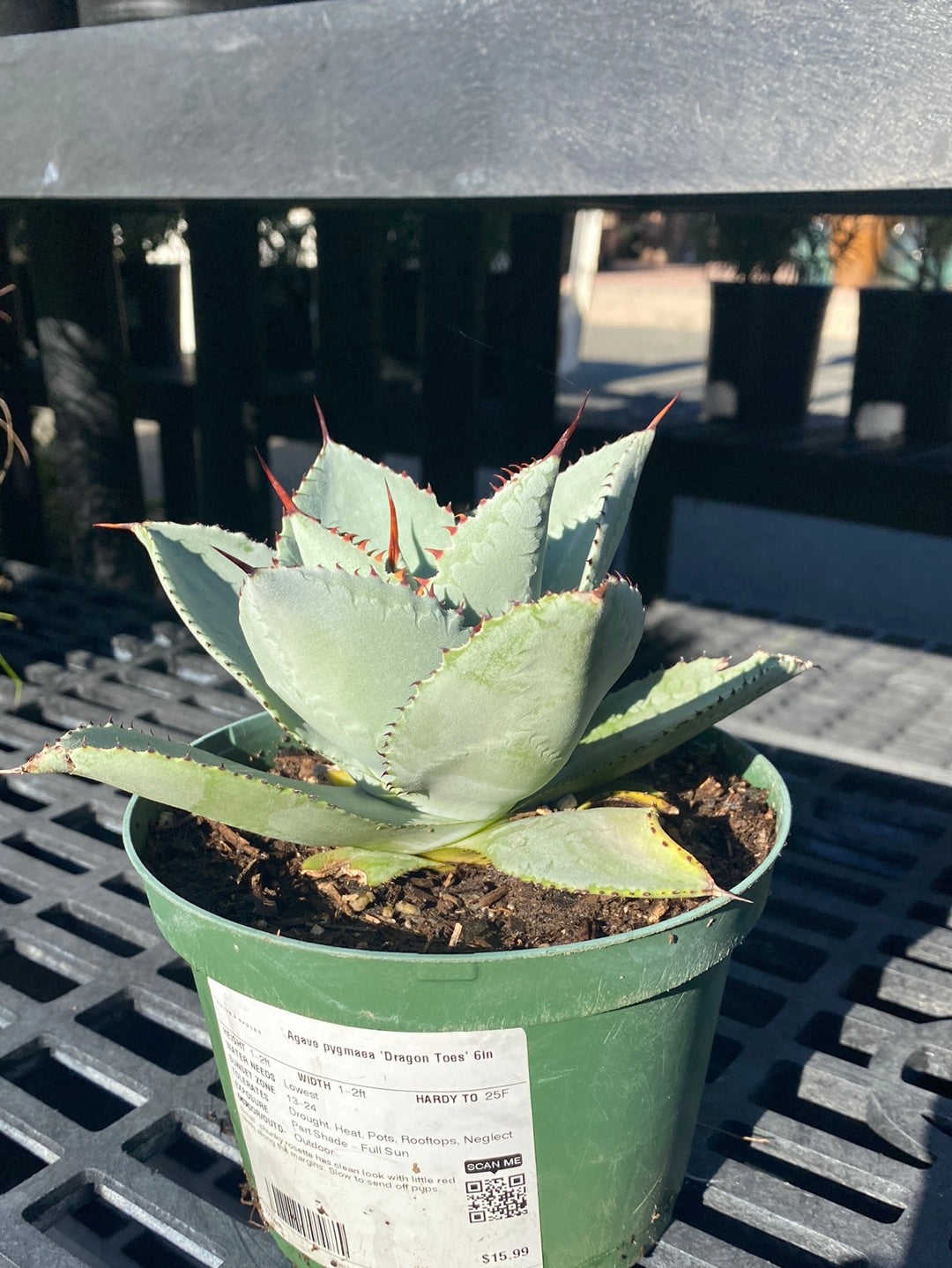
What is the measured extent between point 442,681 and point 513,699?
0.04 meters

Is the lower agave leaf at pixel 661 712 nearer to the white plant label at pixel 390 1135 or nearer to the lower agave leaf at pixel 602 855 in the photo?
the lower agave leaf at pixel 602 855

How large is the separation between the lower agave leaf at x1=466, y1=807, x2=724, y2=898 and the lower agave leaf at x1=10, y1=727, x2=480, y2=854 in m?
Result: 0.06

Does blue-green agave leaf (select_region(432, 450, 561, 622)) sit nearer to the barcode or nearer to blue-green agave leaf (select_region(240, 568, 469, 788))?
blue-green agave leaf (select_region(240, 568, 469, 788))

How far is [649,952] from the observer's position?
555mm

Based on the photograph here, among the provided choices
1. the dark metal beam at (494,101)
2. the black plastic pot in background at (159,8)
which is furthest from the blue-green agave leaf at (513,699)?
the black plastic pot in background at (159,8)

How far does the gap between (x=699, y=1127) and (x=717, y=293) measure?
2574 millimetres

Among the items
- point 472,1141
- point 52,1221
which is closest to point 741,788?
point 472,1141

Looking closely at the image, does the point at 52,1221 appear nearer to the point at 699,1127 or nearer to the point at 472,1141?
the point at 472,1141

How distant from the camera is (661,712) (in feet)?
2.35

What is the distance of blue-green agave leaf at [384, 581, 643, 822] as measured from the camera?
53 cm

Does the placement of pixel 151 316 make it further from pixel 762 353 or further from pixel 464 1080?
pixel 464 1080

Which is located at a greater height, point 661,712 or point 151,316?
point 661,712

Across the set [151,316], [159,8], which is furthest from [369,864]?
[151,316]

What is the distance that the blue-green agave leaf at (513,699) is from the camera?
53cm
